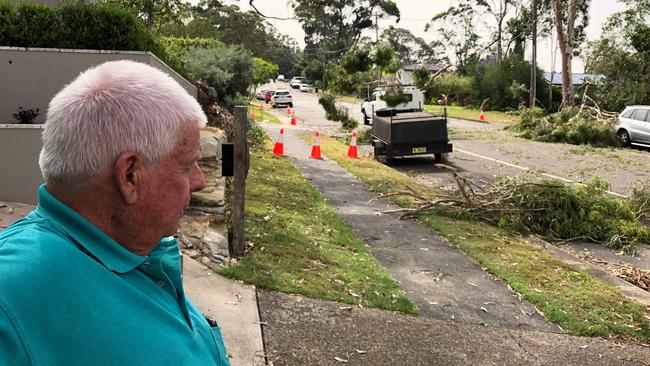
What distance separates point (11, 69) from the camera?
775 cm

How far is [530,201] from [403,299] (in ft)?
15.4

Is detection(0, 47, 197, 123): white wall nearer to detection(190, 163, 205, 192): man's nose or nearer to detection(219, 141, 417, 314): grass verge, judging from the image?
detection(219, 141, 417, 314): grass verge

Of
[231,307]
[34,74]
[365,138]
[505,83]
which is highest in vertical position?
[505,83]

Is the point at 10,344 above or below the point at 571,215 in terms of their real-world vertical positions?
above

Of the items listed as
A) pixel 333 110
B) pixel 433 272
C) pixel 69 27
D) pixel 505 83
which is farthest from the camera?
pixel 505 83

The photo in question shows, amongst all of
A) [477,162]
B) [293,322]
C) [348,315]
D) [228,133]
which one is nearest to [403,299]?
[348,315]

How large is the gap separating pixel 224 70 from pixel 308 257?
11.8 metres

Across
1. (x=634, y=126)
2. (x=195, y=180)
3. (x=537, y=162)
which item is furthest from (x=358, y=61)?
(x=195, y=180)

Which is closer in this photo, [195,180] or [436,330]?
[195,180]

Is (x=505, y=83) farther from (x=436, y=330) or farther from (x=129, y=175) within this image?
(x=129, y=175)

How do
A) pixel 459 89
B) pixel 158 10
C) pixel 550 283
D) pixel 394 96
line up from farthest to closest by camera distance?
pixel 459 89
pixel 158 10
pixel 394 96
pixel 550 283

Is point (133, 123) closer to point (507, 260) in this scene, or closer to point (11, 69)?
point (507, 260)

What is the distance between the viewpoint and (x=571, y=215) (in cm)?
928

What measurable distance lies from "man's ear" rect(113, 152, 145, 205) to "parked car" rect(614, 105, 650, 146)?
23.1m
